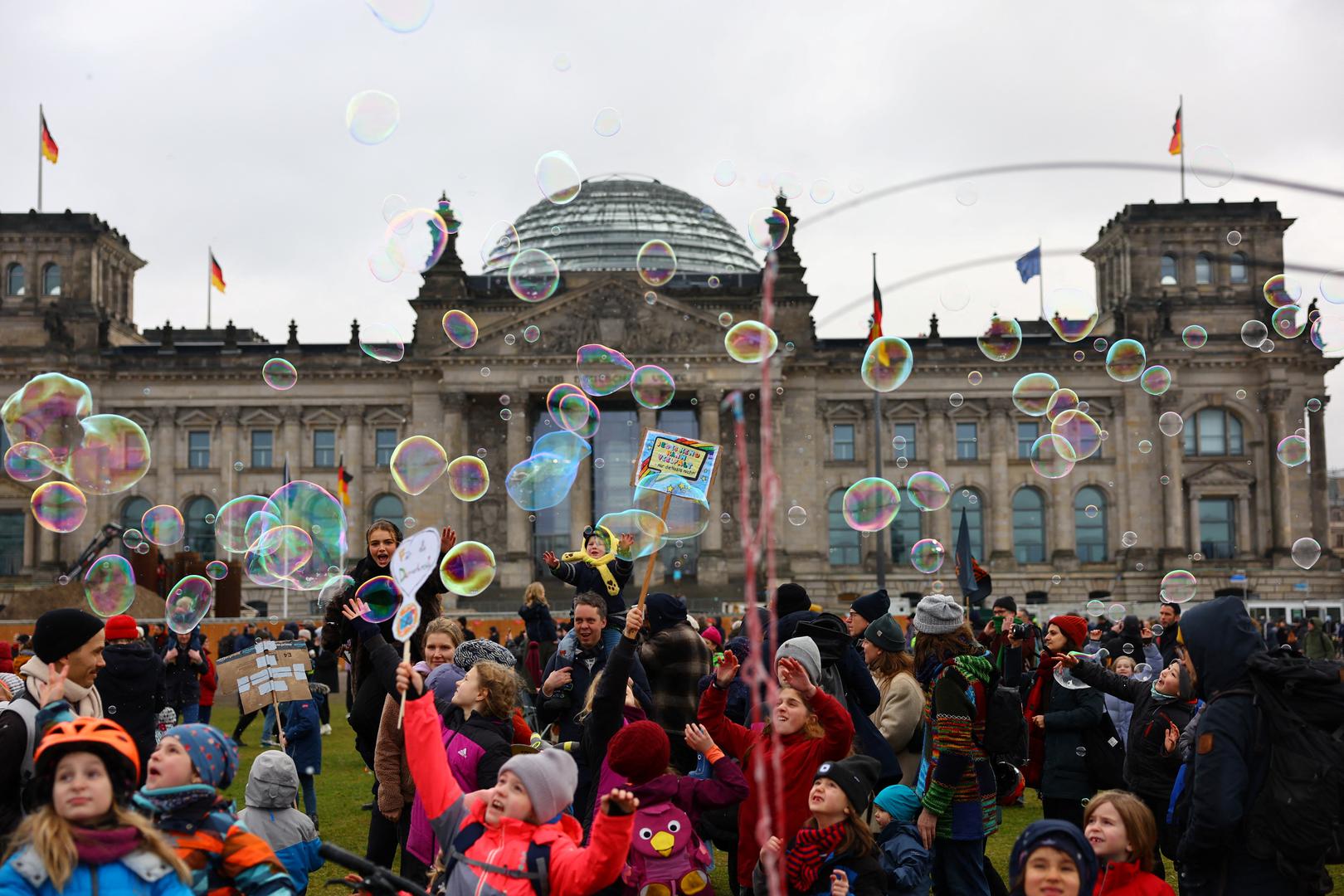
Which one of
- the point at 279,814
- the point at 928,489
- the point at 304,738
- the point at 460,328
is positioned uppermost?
the point at 460,328

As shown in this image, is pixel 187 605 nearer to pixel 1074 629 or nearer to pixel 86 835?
pixel 1074 629

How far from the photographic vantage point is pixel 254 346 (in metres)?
61.9

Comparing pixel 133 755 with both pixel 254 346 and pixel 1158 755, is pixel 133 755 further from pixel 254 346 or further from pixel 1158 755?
pixel 254 346

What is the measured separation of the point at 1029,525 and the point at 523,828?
56380 mm

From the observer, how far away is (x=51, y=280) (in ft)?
201

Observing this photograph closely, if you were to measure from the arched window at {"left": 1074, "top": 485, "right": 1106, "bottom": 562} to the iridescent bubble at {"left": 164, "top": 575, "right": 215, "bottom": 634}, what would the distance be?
4822 cm

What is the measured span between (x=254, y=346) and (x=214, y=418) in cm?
407

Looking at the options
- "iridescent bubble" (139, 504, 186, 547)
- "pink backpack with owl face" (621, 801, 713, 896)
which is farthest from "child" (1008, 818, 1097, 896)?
"iridescent bubble" (139, 504, 186, 547)

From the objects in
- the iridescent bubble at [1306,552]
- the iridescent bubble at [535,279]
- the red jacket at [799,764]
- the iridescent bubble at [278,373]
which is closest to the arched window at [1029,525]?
the iridescent bubble at [1306,552]

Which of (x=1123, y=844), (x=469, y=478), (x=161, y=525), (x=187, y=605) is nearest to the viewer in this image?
(x=1123, y=844)

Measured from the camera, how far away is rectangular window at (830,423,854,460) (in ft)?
196

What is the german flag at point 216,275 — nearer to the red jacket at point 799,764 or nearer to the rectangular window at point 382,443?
the rectangular window at point 382,443

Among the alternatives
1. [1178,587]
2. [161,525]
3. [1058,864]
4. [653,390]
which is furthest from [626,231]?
[1058,864]

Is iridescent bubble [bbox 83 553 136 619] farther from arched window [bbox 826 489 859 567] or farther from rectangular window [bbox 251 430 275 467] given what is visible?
arched window [bbox 826 489 859 567]
